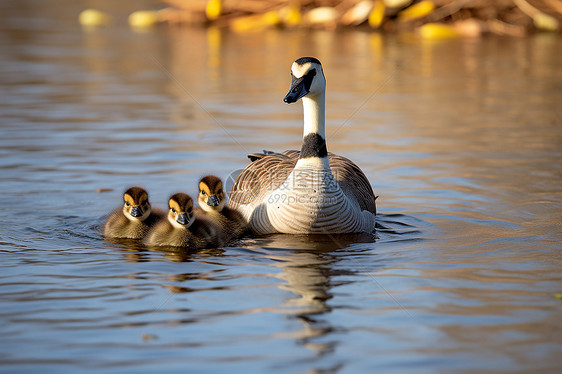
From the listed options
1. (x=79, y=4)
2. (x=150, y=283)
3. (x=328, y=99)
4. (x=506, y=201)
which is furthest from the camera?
(x=79, y=4)

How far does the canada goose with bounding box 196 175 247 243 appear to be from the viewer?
27.6 feet

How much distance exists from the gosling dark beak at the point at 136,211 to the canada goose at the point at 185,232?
25cm

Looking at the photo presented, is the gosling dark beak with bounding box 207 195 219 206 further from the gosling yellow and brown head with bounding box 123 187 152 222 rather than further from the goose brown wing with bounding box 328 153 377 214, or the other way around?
the goose brown wing with bounding box 328 153 377 214

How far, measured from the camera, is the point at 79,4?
38.0 m

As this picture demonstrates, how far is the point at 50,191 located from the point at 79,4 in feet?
96.8

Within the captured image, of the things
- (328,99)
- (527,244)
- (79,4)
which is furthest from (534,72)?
(79,4)

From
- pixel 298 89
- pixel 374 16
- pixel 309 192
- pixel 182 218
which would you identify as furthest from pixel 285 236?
pixel 374 16

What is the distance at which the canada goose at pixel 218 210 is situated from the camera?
841 centimetres

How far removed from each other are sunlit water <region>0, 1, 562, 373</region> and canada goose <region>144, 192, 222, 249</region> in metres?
0.19

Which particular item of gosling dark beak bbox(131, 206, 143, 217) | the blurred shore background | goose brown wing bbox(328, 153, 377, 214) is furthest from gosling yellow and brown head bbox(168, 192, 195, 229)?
the blurred shore background

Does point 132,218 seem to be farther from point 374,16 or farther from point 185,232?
point 374,16

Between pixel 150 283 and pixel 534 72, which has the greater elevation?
pixel 534 72

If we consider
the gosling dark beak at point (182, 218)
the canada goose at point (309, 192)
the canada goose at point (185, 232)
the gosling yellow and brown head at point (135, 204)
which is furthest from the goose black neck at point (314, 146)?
the gosling yellow and brown head at point (135, 204)

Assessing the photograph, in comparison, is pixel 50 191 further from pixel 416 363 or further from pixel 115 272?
pixel 416 363
